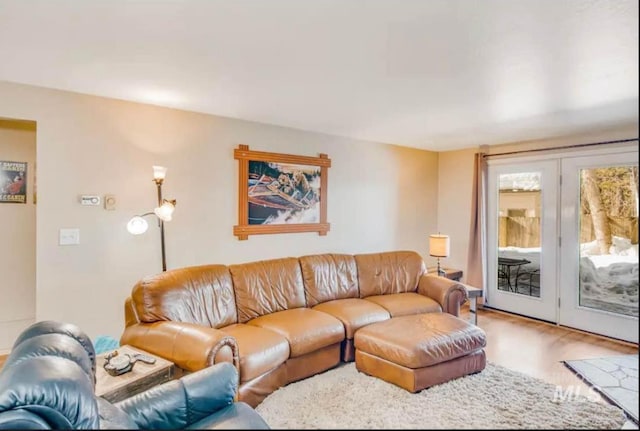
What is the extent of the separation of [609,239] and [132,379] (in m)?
2.14

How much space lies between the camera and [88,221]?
2.96 m

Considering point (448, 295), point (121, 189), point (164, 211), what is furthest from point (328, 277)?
point (121, 189)

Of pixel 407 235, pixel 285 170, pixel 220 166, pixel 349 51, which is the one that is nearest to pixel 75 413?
pixel 349 51

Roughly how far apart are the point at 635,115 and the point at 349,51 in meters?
1.68

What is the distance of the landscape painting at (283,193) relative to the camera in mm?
3875

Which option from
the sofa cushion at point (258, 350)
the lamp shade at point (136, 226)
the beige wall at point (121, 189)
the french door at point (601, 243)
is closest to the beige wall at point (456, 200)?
the beige wall at point (121, 189)

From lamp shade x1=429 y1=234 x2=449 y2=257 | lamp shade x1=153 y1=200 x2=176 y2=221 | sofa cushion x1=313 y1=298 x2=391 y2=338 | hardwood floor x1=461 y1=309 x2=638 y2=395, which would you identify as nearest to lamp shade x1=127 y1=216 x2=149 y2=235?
lamp shade x1=153 y1=200 x2=176 y2=221

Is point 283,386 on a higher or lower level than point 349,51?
lower

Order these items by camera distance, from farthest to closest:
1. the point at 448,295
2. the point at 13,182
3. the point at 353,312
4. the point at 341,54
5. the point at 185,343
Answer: the point at 448,295 → the point at 13,182 → the point at 353,312 → the point at 185,343 → the point at 341,54

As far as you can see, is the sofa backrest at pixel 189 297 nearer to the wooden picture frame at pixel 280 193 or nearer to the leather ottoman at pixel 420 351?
the wooden picture frame at pixel 280 193

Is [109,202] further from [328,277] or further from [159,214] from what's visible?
[328,277]

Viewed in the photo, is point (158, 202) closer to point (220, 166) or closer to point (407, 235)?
point (220, 166)

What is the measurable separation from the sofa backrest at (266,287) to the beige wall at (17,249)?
6.54 ft

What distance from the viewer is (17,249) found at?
11.1 ft
